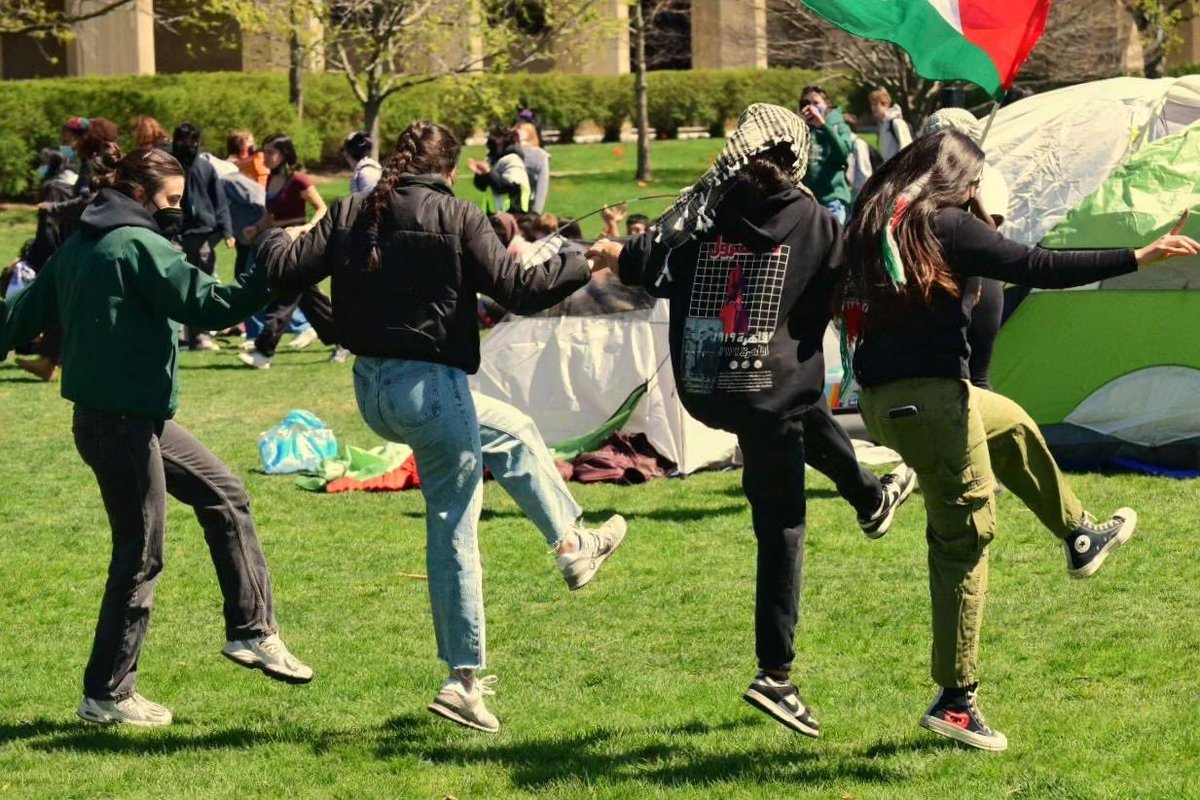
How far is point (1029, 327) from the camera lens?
10.1 meters

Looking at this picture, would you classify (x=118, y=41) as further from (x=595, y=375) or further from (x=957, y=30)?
(x=957, y=30)

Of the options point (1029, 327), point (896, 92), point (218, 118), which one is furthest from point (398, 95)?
point (1029, 327)

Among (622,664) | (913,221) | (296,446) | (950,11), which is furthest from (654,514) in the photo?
(913,221)

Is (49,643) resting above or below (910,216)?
below

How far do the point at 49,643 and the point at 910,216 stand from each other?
388 cm

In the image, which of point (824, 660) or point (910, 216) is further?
point (824, 660)

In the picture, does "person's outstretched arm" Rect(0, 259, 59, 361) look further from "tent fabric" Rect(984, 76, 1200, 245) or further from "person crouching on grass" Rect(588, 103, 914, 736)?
"tent fabric" Rect(984, 76, 1200, 245)

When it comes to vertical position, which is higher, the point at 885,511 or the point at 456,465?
the point at 456,465

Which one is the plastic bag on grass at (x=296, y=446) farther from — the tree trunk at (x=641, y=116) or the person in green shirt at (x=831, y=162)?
the tree trunk at (x=641, y=116)

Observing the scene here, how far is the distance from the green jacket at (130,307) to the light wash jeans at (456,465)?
1.63 feet

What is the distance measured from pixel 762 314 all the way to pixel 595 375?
524cm

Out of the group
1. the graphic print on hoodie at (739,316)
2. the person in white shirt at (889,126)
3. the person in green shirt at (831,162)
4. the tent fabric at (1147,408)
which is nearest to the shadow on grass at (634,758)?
the graphic print on hoodie at (739,316)

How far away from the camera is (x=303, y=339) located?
53.8 feet

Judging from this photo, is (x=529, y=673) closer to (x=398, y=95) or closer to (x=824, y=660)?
(x=824, y=660)
